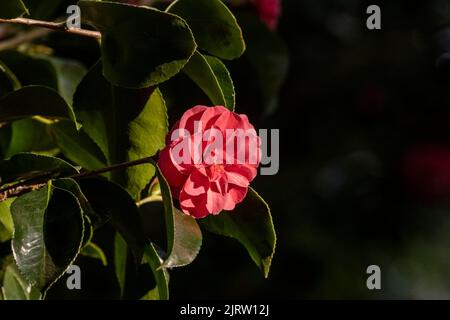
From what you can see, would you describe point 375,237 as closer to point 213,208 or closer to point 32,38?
point 32,38

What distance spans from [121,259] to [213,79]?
10.2 inches

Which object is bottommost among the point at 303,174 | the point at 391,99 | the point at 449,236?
the point at 449,236

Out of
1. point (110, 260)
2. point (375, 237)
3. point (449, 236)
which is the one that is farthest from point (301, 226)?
point (110, 260)

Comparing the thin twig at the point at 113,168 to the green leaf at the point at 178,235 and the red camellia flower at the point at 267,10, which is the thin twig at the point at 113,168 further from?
the red camellia flower at the point at 267,10

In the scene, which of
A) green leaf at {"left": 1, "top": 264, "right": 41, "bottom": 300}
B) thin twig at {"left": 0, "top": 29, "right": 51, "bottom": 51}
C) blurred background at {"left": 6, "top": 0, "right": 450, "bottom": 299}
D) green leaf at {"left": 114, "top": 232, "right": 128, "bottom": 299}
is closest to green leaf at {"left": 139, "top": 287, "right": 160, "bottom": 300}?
green leaf at {"left": 114, "top": 232, "right": 128, "bottom": 299}

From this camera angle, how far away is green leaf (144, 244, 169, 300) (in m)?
1.02

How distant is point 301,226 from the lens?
2785mm

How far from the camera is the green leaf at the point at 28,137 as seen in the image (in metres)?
1.24

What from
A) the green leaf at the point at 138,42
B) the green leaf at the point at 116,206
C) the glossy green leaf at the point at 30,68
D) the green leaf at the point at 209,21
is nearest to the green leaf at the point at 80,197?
the green leaf at the point at 116,206

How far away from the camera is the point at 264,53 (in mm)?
1559

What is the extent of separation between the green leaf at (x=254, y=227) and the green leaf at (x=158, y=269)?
9 cm

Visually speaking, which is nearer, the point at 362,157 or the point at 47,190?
the point at 47,190

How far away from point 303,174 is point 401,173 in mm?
295

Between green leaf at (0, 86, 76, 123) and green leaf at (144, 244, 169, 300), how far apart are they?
0.17m
